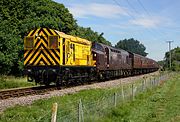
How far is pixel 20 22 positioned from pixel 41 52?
2897 cm

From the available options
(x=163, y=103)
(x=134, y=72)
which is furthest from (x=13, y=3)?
(x=163, y=103)

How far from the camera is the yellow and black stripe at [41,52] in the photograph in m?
26.6

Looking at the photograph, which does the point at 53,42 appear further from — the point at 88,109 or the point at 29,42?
the point at 88,109

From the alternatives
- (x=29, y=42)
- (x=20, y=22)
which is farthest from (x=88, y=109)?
(x=20, y=22)

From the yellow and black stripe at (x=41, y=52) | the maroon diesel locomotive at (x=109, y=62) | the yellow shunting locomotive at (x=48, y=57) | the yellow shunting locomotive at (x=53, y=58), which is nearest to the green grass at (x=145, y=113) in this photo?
the yellow shunting locomotive at (x=48, y=57)

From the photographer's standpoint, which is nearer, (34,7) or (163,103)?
(163,103)

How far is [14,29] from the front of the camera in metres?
53.2

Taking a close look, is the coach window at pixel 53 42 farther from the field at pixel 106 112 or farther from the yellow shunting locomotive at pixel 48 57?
the field at pixel 106 112

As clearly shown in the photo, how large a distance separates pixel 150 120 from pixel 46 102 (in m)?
4.83

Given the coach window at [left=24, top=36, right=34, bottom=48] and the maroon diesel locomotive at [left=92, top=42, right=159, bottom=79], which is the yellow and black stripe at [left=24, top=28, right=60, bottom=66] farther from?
the maroon diesel locomotive at [left=92, top=42, right=159, bottom=79]

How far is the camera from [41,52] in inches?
1062

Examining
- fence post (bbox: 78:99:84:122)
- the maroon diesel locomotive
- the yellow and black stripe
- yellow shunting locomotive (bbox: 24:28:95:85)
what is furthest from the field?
the maroon diesel locomotive

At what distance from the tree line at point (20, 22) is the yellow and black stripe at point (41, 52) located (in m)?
19.7

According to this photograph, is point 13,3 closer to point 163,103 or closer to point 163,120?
point 163,103
